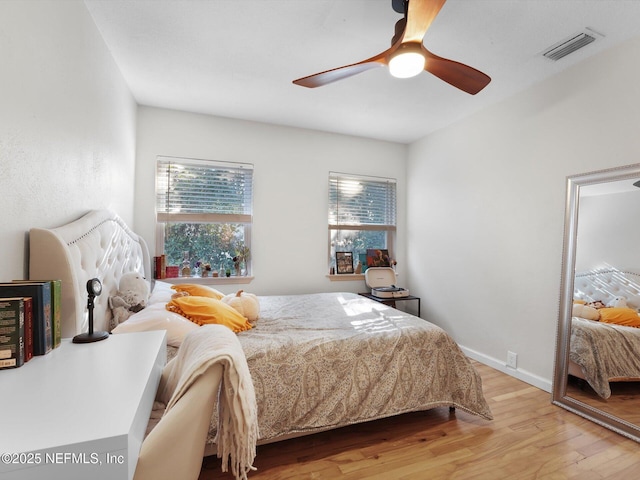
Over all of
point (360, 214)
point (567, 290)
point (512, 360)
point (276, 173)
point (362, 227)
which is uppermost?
point (276, 173)

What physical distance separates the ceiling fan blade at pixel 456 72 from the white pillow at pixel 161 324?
1.97 m

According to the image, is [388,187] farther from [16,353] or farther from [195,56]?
[16,353]

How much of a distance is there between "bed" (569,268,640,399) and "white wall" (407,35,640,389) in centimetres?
22

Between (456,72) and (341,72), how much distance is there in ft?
2.19

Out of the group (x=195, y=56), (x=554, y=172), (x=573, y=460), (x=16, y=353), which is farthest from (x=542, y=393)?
(x=195, y=56)

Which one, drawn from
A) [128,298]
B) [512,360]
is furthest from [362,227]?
[128,298]

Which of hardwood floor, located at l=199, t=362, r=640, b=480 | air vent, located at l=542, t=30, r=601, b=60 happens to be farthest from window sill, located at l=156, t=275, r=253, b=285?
air vent, located at l=542, t=30, r=601, b=60

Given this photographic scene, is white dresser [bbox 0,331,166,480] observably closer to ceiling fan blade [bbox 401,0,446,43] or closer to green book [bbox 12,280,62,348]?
green book [bbox 12,280,62,348]

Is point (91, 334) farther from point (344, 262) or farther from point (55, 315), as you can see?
point (344, 262)

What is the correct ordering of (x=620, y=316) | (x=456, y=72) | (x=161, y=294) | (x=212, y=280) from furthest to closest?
(x=212, y=280), (x=161, y=294), (x=620, y=316), (x=456, y=72)

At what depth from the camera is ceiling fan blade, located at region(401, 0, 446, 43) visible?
132 centimetres

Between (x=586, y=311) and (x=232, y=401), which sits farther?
(x=586, y=311)

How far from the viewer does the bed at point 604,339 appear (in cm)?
204

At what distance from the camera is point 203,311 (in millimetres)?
1933
